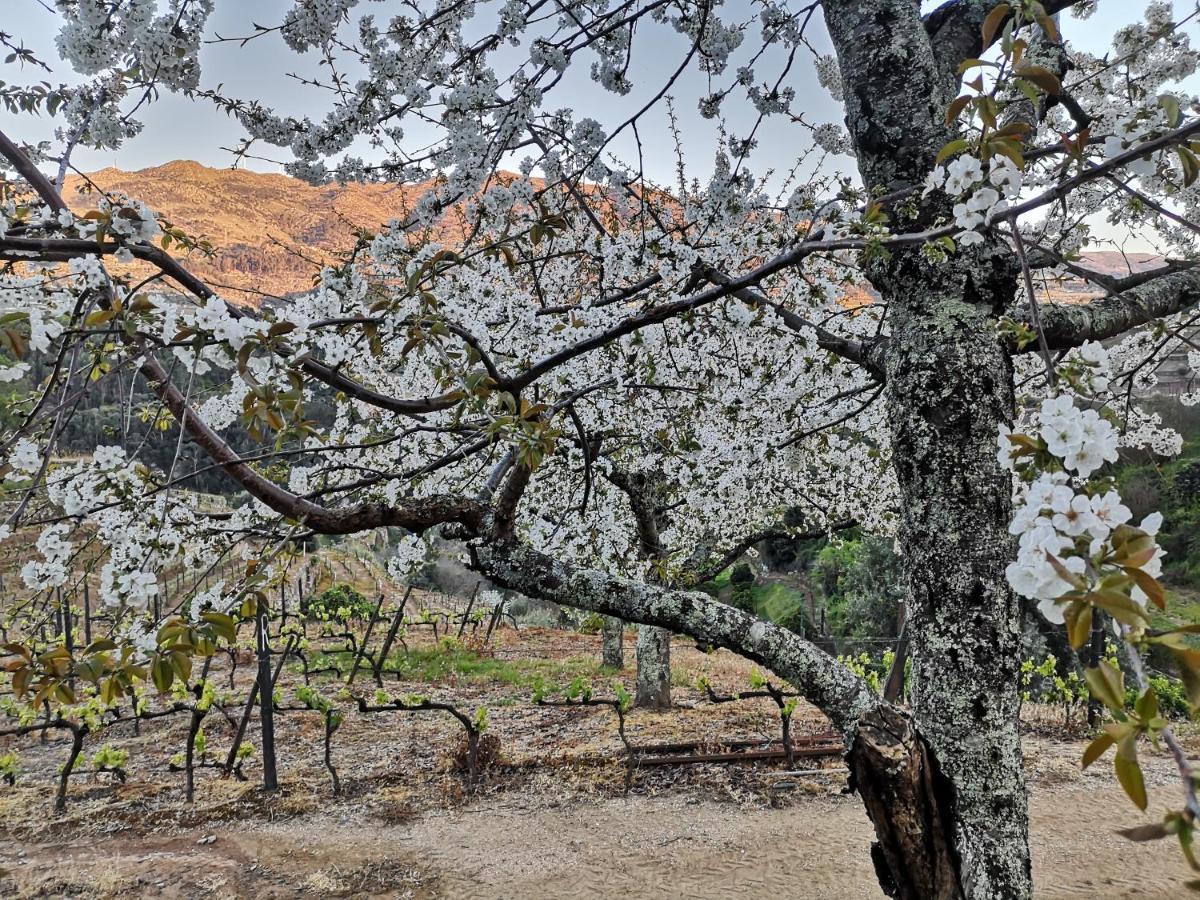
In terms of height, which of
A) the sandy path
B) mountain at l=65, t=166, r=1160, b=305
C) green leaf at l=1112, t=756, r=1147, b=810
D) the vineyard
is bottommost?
the sandy path

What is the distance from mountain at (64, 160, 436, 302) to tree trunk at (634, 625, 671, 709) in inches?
189

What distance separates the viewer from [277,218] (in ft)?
24.1

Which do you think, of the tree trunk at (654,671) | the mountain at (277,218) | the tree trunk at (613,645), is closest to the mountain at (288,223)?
the mountain at (277,218)

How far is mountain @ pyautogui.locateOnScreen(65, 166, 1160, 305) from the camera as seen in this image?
2148 mm

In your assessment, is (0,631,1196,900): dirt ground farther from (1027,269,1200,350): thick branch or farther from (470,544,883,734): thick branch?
(1027,269,1200,350): thick branch

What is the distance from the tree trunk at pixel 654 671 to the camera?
725 centimetres

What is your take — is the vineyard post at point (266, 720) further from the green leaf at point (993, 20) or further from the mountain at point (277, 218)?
the green leaf at point (993, 20)

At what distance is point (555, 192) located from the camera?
11.7 feet

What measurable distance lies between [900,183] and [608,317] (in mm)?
1467

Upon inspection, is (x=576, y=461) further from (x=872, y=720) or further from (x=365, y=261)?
(x=872, y=720)

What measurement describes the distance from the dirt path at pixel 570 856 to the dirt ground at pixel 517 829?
0.04ft

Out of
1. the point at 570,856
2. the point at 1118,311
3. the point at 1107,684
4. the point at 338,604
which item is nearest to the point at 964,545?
the point at 1118,311

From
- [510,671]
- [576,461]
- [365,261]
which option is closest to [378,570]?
[510,671]

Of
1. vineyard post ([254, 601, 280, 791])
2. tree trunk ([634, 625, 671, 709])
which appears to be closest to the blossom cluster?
vineyard post ([254, 601, 280, 791])
